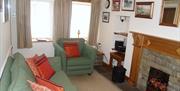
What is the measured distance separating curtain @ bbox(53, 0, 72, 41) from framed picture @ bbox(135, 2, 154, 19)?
80.0 inches

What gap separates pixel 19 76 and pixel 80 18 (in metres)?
3.72

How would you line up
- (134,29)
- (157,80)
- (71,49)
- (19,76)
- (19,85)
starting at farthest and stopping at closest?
1. (71,49)
2. (134,29)
3. (157,80)
4. (19,76)
5. (19,85)

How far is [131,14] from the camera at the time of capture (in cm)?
411

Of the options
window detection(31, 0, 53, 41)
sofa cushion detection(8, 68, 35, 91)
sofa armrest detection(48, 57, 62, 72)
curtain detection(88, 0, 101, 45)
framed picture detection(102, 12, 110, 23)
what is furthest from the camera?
curtain detection(88, 0, 101, 45)

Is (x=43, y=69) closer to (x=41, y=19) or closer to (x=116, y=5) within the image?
(x=41, y=19)

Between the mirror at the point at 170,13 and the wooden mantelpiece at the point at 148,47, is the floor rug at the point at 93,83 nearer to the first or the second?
the wooden mantelpiece at the point at 148,47

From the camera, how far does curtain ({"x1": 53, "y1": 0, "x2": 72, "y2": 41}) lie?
16.1ft

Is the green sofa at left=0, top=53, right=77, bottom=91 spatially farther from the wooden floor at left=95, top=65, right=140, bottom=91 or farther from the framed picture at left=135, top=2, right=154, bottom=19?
the framed picture at left=135, top=2, right=154, bottom=19

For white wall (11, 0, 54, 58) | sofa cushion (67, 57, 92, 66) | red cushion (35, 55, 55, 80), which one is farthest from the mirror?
white wall (11, 0, 54, 58)

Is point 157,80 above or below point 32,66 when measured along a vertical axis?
below

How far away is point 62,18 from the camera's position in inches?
197

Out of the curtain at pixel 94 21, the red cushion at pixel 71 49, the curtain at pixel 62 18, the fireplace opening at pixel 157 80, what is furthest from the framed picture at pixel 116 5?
the fireplace opening at pixel 157 80

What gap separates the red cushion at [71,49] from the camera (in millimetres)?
4465

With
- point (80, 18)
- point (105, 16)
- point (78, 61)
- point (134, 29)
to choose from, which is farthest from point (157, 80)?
point (80, 18)
